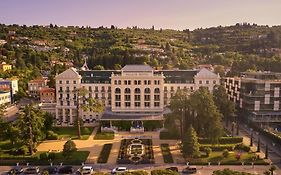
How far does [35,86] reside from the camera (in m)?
102

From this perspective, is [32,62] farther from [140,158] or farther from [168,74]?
[140,158]

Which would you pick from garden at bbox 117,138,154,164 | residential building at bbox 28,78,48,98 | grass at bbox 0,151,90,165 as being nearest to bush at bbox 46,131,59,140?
grass at bbox 0,151,90,165

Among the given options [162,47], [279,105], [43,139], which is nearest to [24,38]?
[162,47]

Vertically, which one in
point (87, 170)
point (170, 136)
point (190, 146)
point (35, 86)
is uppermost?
point (35, 86)

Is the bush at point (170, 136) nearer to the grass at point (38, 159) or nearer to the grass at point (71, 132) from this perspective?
the grass at point (71, 132)

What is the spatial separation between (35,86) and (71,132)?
43209 mm

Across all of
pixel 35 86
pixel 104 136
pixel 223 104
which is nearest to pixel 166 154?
pixel 104 136

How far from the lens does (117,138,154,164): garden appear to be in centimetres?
4712

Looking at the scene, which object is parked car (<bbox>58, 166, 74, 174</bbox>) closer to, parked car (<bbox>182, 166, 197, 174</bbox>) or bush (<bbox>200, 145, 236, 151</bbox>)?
parked car (<bbox>182, 166, 197, 174</bbox>)

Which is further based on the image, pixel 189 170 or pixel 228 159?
pixel 228 159

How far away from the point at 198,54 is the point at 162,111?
8105 centimetres

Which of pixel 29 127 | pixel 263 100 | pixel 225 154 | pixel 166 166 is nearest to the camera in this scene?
pixel 166 166

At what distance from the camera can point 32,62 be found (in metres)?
134

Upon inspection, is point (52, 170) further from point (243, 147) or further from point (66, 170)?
point (243, 147)
